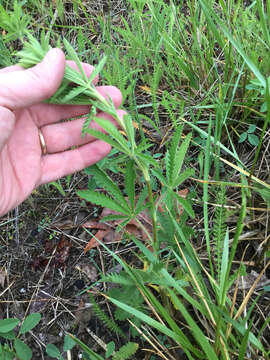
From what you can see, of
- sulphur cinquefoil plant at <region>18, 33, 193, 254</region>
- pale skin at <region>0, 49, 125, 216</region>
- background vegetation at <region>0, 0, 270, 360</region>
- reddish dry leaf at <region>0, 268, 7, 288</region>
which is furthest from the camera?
reddish dry leaf at <region>0, 268, 7, 288</region>

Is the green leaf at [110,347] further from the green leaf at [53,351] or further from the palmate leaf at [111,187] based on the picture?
the palmate leaf at [111,187]

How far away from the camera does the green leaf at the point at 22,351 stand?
136 cm

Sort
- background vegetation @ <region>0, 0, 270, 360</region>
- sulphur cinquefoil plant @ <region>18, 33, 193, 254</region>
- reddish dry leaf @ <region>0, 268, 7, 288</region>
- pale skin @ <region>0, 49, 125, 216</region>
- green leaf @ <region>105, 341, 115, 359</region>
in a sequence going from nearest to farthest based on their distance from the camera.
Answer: sulphur cinquefoil plant @ <region>18, 33, 193, 254</region>, background vegetation @ <region>0, 0, 270, 360</region>, green leaf @ <region>105, 341, 115, 359</region>, pale skin @ <region>0, 49, 125, 216</region>, reddish dry leaf @ <region>0, 268, 7, 288</region>

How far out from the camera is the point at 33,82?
4.13 ft

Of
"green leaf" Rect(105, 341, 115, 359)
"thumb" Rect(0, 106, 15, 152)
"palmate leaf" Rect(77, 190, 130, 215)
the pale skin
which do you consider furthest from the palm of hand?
"green leaf" Rect(105, 341, 115, 359)

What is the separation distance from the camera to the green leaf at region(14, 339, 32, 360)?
1.36m

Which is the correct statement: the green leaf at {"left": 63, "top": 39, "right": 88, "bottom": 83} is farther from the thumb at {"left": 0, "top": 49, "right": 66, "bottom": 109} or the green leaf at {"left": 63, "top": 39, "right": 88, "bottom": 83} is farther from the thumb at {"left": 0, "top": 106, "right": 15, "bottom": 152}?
the thumb at {"left": 0, "top": 106, "right": 15, "bottom": 152}

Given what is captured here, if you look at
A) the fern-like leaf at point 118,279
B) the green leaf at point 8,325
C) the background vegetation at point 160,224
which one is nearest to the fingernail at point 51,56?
the background vegetation at point 160,224

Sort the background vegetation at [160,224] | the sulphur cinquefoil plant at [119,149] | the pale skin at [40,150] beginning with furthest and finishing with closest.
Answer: the pale skin at [40,150] < the background vegetation at [160,224] < the sulphur cinquefoil plant at [119,149]

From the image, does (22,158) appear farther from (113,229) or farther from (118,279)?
(118,279)

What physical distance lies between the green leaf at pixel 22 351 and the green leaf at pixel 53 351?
7cm

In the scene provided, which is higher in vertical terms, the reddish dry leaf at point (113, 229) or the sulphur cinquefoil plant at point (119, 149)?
the sulphur cinquefoil plant at point (119, 149)

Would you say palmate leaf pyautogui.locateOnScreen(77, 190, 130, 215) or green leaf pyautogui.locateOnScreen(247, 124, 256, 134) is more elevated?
palmate leaf pyautogui.locateOnScreen(77, 190, 130, 215)

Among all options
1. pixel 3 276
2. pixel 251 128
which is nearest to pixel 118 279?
pixel 3 276
